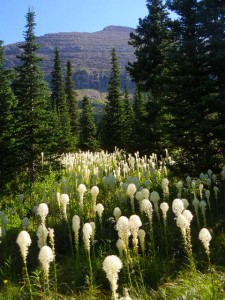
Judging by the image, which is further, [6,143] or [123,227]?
[6,143]

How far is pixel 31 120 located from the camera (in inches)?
558

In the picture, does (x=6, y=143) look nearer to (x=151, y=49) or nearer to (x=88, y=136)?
(x=151, y=49)

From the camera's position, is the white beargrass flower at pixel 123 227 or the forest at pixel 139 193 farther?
the forest at pixel 139 193

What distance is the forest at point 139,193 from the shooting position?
4418 millimetres

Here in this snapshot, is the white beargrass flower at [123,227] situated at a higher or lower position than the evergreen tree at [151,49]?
lower

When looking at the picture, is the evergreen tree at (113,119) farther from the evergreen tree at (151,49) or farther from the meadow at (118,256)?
the meadow at (118,256)

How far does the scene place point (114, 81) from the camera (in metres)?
38.8

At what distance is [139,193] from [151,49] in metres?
16.5

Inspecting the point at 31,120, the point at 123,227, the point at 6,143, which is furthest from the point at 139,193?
the point at 6,143

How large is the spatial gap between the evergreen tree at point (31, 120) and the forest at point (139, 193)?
4 centimetres

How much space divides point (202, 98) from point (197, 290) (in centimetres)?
612

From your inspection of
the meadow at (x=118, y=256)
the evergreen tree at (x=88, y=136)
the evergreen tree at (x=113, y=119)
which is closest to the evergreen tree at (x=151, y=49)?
the evergreen tree at (x=113, y=119)

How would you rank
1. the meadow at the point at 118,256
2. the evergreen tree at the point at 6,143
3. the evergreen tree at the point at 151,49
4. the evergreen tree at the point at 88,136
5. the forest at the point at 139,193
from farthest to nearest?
the evergreen tree at the point at 88,136 < the evergreen tree at the point at 151,49 < the evergreen tree at the point at 6,143 < the forest at the point at 139,193 < the meadow at the point at 118,256

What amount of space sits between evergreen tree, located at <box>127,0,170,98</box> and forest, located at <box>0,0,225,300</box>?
7 centimetres
